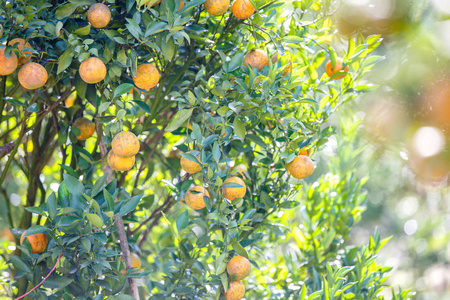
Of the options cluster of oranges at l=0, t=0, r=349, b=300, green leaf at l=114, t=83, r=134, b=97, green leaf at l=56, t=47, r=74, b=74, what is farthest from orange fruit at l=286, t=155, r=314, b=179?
green leaf at l=56, t=47, r=74, b=74

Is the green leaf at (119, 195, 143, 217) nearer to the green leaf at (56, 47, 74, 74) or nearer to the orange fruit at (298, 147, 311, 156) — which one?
the green leaf at (56, 47, 74, 74)

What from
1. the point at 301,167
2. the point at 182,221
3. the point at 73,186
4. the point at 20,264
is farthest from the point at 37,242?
the point at 301,167

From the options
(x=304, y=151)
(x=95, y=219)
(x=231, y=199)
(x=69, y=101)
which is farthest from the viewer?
(x=69, y=101)

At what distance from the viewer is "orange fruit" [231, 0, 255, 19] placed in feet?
2.48

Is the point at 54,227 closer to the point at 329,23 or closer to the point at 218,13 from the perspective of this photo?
the point at 218,13

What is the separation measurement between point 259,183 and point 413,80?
1.30ft

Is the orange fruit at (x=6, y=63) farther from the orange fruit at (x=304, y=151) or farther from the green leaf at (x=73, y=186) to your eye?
the orange fruit at (x=304, y=151)

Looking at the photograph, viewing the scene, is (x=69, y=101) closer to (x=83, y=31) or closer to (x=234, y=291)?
(x=83, y=31)

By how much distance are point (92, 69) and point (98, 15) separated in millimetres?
85

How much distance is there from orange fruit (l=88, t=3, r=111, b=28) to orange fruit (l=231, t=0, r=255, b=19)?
22 cm

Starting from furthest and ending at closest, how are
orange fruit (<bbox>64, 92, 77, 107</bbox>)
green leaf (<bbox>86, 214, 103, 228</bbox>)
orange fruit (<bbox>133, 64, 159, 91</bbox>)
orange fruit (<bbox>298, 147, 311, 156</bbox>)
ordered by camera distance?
orange fruit (<bbox>64, 92, 77, 107</bbox>)
orange fruit (<bbox>298, 147, 311, 156</bbox>)
orange fruit (<bbox>133, 64, 159, 91</bbox>)
green leaf (<bbox>86, 214, 103, 228</bbox>)

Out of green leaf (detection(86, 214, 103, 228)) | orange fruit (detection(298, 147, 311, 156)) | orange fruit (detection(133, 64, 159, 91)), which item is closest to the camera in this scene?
green leaf (detection(86, 214, 103, 228))

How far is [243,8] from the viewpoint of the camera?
758 millimetres

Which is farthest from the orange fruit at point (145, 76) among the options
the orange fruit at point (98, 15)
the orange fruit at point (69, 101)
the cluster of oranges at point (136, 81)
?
the orange fruit at point (69, 101)
